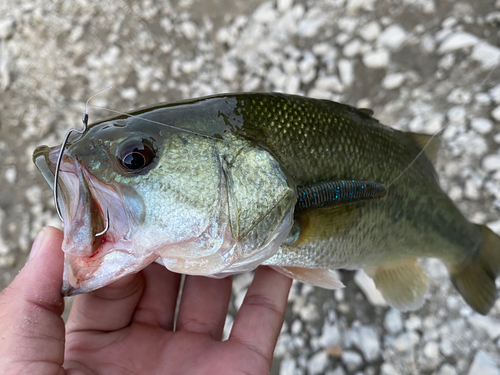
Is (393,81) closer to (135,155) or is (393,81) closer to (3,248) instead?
(135,155)

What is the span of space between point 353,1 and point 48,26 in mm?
2989

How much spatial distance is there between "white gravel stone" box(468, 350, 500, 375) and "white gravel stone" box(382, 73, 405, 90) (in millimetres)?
1951

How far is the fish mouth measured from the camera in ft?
3.55

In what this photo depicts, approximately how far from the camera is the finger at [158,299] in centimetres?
170

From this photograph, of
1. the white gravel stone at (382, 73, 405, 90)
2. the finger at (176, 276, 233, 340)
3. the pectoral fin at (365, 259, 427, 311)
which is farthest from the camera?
the white gravel stone at (382, 73, 405, 90)

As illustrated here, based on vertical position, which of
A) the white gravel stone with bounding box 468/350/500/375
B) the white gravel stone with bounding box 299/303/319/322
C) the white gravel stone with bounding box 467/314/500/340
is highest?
the white gravel stone with bounding box 299/303/319/322

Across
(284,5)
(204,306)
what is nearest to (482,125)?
(284,5)

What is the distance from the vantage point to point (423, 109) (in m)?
2.62

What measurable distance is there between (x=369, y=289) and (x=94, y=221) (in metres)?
1.91

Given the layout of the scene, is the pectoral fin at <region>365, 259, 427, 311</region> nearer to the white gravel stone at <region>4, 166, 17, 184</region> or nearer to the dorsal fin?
the dorsal fin

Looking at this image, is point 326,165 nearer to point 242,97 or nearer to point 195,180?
point 242,97

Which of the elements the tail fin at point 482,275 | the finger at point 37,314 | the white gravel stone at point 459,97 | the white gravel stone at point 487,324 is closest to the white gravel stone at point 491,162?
the white gravel stone at point 459,97

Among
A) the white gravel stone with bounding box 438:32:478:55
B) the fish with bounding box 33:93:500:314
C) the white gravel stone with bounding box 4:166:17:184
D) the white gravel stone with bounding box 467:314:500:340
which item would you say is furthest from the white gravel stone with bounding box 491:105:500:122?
the white gravel stone with bounding box 4:166:17:184

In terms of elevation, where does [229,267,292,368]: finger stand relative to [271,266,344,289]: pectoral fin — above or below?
below
